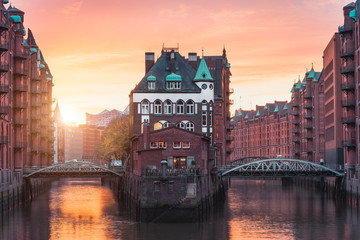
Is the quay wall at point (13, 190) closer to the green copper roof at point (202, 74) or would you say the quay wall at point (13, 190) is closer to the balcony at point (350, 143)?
the green copper roof at point (202, 74)

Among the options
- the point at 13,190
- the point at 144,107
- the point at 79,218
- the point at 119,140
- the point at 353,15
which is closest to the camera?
the point at 79,218

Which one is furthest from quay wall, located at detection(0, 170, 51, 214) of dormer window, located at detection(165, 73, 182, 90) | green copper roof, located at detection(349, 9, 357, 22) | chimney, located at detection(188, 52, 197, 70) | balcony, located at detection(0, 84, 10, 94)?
green copper roof, located at detection(349, 9, 357, 22)

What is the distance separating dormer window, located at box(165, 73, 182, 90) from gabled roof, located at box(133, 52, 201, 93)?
0.46 m

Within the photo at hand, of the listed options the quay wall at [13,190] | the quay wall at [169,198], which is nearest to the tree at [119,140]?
the quay wall at [13,190]

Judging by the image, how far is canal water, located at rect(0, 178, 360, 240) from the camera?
54.9 meters

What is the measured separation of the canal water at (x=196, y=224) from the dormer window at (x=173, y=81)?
60.9ft

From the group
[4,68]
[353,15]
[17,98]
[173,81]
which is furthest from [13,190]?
[353,15]

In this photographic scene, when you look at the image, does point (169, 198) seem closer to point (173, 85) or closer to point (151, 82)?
point (173, 85)

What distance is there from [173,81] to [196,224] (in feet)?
120

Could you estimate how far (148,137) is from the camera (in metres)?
72.1

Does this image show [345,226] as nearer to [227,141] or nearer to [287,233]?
[287,233]

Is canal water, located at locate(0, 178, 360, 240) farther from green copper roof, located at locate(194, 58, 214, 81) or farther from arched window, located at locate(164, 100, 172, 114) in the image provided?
green copper roof, located at locate(194, 58, 214, 81)

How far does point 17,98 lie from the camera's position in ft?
295

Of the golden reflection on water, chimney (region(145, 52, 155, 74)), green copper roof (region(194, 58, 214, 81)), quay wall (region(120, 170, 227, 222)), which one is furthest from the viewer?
chimney (region(145, 52, 155, 74))
